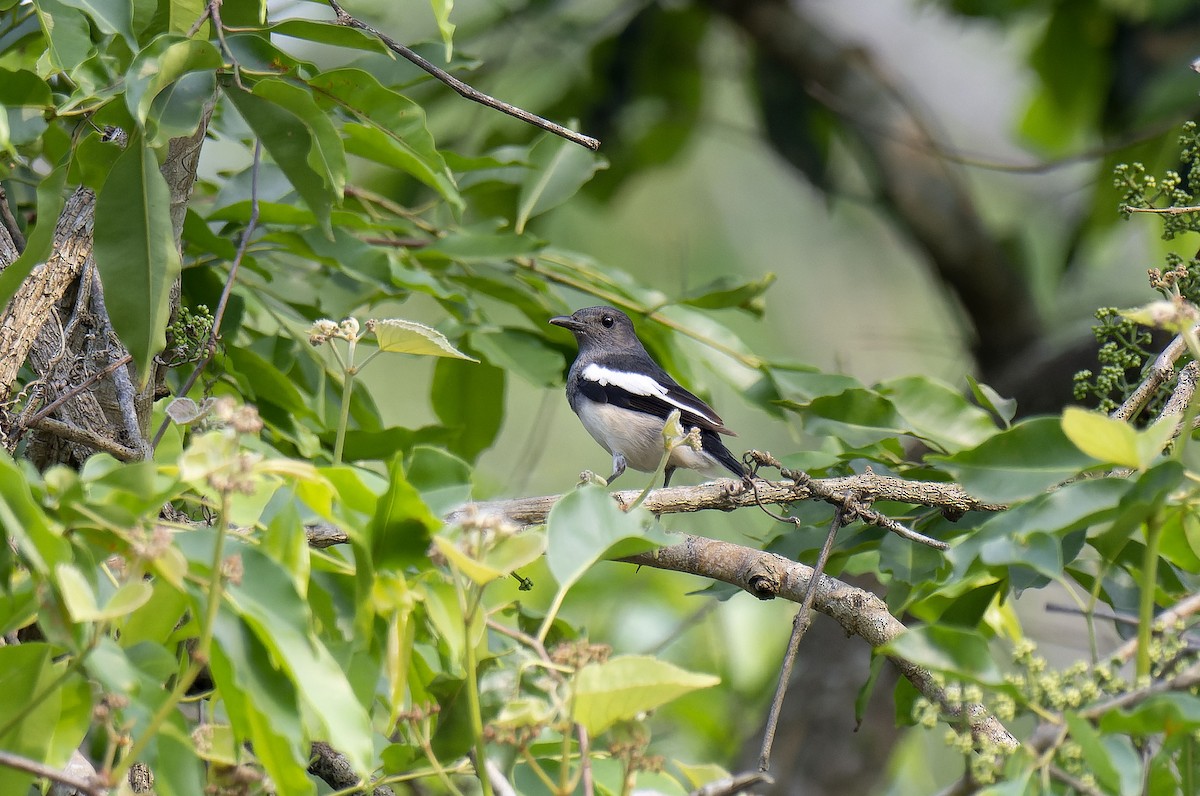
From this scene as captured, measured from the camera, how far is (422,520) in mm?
1401

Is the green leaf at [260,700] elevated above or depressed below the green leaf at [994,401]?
above

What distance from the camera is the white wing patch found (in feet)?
15.0

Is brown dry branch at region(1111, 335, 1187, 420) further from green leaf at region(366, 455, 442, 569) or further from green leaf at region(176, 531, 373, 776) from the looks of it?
green leaf at region(176, 531, 373, 776)

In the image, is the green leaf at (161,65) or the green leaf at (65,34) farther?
the green leaf at (65,34)

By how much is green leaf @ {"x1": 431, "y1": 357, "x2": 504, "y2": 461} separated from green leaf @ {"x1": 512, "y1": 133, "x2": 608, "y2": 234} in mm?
449

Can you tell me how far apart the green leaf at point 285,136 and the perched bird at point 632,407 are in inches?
85.7

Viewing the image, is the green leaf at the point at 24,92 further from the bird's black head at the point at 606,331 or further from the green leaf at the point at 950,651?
the bird's black head at the point at 606,331

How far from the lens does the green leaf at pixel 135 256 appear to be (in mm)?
1854

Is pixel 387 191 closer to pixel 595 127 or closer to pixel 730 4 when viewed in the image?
pixel 595 127

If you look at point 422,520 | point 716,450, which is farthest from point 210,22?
point 716,450

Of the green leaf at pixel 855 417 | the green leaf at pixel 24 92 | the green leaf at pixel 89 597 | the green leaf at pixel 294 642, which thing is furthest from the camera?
the green leaf at pixel 855 417

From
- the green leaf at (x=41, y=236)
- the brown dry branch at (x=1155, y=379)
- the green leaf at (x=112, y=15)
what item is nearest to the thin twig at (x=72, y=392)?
the green leaf at (x=41, y=236)

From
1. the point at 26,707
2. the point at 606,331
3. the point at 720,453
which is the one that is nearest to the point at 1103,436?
the point at 26,707

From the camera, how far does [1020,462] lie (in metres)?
1.53
